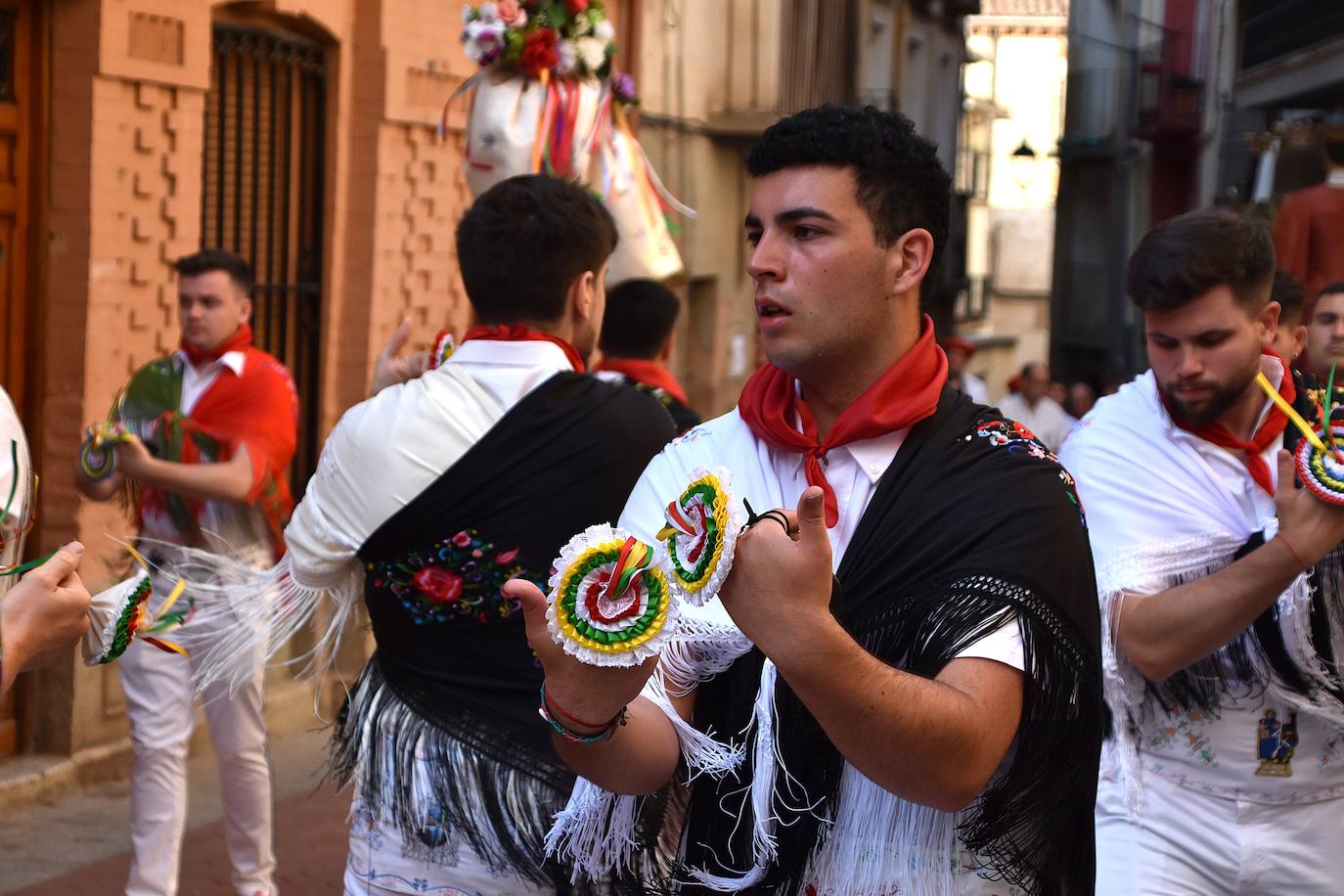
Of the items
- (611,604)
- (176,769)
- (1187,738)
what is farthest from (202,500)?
(611,604)

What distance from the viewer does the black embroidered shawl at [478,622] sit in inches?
137

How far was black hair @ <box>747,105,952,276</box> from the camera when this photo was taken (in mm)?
2586

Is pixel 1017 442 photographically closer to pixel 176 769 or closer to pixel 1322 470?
pixel 1322 470

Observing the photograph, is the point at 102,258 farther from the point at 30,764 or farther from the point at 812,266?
the point at 812,266

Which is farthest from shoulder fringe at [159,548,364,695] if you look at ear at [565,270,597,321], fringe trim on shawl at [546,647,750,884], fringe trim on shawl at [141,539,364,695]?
fringe trim on shawl at [546,647,750,884]

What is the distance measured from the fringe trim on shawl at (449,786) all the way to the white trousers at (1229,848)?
123 cm

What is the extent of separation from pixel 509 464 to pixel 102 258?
385 centimetres

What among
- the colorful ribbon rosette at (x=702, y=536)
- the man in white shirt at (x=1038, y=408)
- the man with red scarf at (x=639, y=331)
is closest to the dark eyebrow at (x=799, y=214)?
the colorful ribbon rosette at (x=702, y=536)

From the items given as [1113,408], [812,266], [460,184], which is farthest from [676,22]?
[812,266]

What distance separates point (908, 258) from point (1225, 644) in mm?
1286

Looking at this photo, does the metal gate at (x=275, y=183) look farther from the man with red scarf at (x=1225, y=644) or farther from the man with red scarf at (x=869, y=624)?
the man with red scarf at (x=869, y=624)

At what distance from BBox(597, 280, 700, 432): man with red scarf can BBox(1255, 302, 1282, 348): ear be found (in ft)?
8.53

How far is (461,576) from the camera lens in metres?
3.54

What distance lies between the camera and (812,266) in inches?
102
